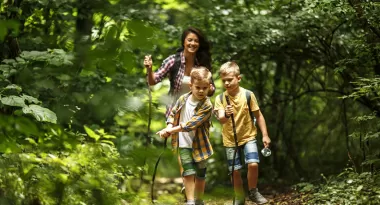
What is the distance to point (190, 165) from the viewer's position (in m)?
5.46

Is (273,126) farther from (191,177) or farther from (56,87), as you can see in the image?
(56,87)

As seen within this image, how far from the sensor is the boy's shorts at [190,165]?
5.41m

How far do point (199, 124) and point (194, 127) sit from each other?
0.07 m

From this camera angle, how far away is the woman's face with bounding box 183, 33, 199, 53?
6.39 metres

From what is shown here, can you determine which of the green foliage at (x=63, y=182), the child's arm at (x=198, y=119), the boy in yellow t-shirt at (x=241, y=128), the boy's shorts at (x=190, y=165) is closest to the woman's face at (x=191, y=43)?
the boy in yellow t-shirt at (x=241, y=128)

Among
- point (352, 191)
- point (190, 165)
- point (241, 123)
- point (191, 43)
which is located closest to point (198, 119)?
point (190, 165)

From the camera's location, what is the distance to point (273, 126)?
10.0 meters

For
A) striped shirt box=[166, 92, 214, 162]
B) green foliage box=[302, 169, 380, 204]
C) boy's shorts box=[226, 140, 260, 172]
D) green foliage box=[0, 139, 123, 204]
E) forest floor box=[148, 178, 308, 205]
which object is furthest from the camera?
boy's shorts box=[226, 140, 260, 172]

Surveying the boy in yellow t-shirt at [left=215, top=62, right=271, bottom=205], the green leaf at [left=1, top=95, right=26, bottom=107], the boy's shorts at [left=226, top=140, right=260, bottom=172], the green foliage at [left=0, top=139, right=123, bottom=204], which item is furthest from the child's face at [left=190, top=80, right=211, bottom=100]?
the green foliage at [left=0, top=139, right=123, bottom=204]

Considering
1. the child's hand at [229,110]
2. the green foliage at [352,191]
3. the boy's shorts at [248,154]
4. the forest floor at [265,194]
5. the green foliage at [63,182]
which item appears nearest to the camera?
the forest floor at [265,194]

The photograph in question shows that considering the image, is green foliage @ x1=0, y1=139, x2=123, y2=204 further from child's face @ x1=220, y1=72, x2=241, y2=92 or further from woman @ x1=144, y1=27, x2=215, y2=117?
woman @ x1=144, y1=27, x2=215, y2=117

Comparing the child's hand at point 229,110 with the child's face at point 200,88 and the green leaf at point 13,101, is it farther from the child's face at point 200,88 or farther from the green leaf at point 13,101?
the green leaf at point 13,101

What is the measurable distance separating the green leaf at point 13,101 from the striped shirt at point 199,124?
5.19 ft

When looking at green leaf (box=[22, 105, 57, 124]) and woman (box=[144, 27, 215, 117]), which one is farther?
woman (box=[144, 27, 215, 117])
